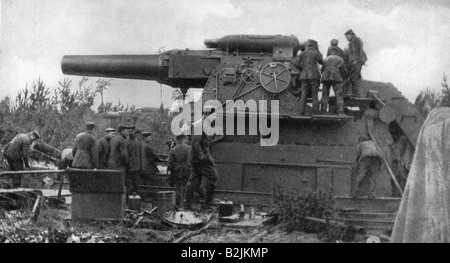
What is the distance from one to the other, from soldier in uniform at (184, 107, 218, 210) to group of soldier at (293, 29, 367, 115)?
6.23 feet

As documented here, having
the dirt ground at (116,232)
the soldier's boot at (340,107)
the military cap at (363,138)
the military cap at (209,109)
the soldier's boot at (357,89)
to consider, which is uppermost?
the soldier's boot at (357,89)

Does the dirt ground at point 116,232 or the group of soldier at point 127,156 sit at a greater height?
the group of soldier at point 127,156

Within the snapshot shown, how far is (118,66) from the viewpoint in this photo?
1280 centimetres

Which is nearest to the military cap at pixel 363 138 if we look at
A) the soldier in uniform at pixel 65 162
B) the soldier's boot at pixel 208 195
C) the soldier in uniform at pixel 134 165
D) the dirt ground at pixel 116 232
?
the soldier's boot at pixel 208 195

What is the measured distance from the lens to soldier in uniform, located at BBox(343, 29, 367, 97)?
469 inches

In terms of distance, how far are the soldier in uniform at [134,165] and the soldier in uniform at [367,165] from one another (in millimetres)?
4057

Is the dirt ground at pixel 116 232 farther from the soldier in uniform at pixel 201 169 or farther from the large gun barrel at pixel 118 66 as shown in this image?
the large gun barrel at pixel 118 66

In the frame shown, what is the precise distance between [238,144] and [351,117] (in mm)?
2121

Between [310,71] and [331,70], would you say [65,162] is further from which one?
[331,70]

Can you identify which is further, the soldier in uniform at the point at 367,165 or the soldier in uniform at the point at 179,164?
the soldier in uniform at the point at 179,164

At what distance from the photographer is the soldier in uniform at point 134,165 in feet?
40.0

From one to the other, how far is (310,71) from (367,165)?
1.96 metres
